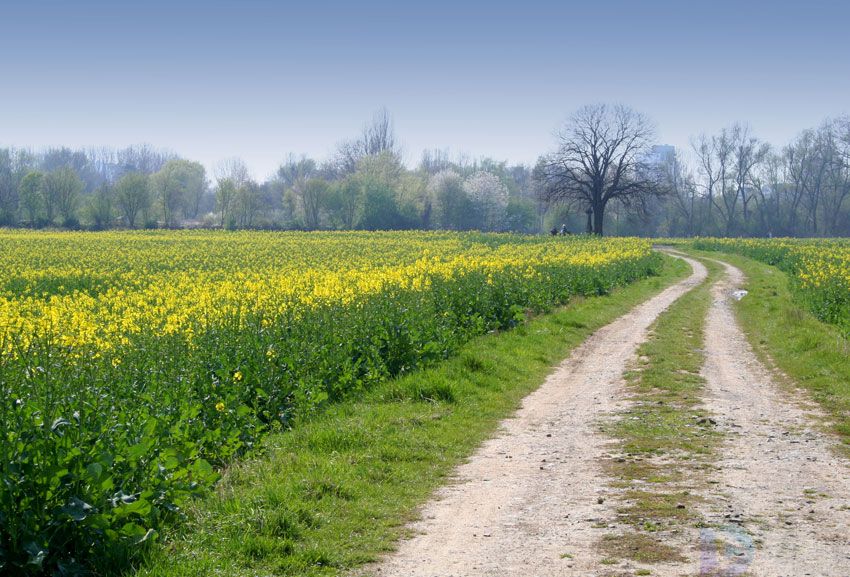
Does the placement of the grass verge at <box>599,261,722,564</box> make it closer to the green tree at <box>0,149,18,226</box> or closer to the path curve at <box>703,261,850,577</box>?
the path curve at <box>703,261,850,577</box>

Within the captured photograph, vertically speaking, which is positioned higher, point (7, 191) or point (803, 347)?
point (7, 191)

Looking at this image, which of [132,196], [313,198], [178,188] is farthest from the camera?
[178,188]

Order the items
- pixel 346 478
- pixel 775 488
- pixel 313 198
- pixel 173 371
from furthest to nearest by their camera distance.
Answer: pixel 313 198 < pixel 173 371 < pixel 346 478 < pixel 775 488

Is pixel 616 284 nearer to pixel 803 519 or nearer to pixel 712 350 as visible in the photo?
pixel 712 350

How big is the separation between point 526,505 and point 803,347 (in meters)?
11.2

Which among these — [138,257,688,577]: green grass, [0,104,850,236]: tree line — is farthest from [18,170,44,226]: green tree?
[138,257,688,577]: green grass

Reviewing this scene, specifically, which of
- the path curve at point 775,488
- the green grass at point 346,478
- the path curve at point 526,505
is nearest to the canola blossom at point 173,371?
the green grass at point 346,478

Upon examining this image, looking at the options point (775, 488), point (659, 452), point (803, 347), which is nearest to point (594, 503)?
point (775, 488)

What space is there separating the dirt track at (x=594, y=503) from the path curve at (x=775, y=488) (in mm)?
15

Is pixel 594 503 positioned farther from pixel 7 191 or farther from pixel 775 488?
pixel 7 191

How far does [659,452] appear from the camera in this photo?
944cm

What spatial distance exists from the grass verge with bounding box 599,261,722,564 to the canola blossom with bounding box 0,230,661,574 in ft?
12.4

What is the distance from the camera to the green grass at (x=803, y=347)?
12367 mm

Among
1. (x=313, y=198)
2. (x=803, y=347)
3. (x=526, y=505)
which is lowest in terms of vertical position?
(x=526, y=505)
